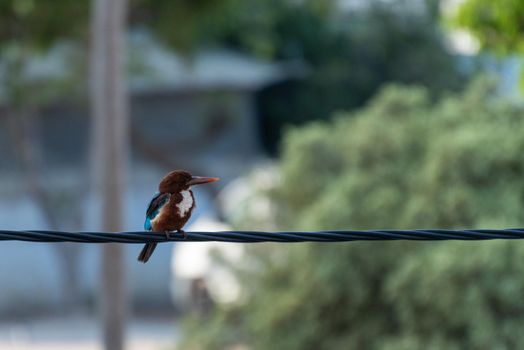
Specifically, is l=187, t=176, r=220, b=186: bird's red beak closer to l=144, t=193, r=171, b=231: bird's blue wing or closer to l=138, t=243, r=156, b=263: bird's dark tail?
l=144, t=193, r=171, b=231: bird's blue wing

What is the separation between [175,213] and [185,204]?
0.19 feet

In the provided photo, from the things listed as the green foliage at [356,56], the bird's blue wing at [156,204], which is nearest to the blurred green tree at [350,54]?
the green foliage at [356,56]

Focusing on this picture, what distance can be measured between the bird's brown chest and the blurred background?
485 cm

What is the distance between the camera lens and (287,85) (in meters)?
24.2

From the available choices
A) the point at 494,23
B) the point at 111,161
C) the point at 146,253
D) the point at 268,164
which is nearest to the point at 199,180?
the point at 146,253

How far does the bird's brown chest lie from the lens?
13.4 feet

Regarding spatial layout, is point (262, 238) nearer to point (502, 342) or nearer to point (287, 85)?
point (502, 342)

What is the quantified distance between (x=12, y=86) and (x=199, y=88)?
4.63m

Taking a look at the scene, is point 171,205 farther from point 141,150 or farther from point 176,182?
point 141,150

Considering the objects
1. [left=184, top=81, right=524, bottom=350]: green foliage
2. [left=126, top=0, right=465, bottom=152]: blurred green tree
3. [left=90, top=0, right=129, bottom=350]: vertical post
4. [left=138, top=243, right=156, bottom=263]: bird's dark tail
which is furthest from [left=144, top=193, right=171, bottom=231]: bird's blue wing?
[left=126, top=0, right=465, bottom=152]: blurred green tree

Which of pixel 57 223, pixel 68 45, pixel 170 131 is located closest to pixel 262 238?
pixel 68 45

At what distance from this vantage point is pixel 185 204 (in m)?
4.12

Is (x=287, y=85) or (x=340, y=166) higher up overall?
(x=287, y=85)

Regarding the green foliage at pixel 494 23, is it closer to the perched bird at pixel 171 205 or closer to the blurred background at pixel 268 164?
the blurred background at pixel 268 164
